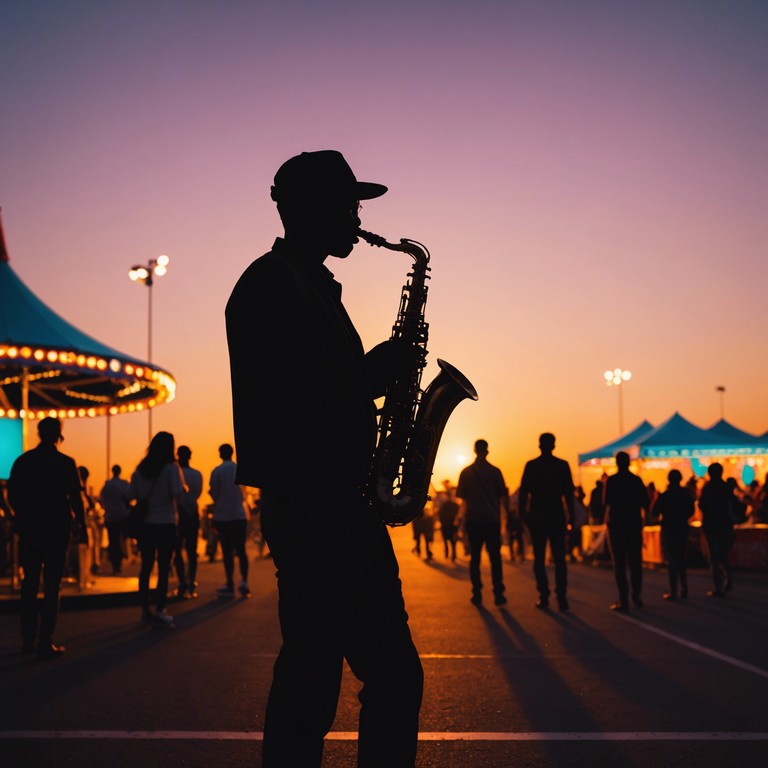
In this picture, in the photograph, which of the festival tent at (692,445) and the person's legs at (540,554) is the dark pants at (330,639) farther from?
the festival tent at (692,445)

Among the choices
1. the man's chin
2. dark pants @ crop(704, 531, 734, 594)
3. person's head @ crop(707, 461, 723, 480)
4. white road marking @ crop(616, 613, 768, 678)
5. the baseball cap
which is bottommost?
white road marking @ crop(616, 613, 768, 678)

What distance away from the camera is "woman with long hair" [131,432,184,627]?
1127cm

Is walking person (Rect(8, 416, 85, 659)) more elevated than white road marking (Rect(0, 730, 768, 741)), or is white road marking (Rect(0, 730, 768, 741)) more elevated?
walking person (Rect(8, 416, 85, 659))

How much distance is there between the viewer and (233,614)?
12.1 m

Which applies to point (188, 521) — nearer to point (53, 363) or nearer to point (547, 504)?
point (547, 504)

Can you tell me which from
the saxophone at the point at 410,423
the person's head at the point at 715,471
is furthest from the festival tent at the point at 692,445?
the saxophone at the point at 410,423

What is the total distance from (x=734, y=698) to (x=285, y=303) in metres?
4.88

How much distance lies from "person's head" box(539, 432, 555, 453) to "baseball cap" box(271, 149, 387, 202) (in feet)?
32.7

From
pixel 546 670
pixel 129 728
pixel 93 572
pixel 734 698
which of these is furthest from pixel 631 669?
pixel 93 572

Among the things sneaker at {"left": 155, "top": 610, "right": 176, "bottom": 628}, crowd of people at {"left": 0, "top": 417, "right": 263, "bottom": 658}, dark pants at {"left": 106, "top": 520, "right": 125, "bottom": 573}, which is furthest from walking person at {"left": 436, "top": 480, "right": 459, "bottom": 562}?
sneaker at {"left": 155, "top": 610, "right": 176, "bottom": 628}

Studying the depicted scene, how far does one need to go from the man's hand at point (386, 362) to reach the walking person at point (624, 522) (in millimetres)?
9815

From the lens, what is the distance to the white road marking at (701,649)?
7.80 meters

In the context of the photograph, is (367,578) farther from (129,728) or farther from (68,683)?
(68,683)

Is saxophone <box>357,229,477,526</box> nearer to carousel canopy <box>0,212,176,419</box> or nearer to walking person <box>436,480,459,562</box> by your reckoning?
carousel canopy <box>0,212,176,419</box>
